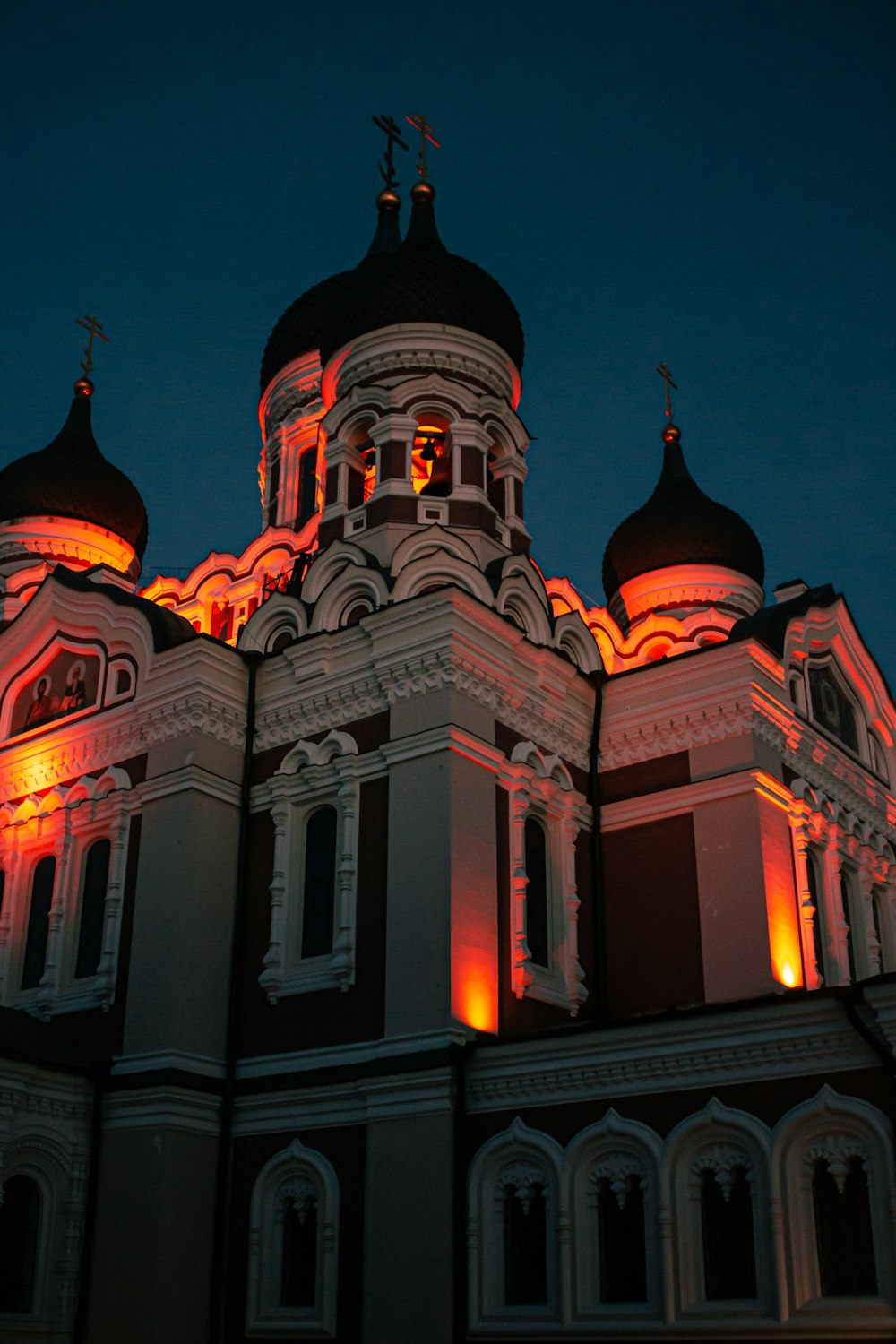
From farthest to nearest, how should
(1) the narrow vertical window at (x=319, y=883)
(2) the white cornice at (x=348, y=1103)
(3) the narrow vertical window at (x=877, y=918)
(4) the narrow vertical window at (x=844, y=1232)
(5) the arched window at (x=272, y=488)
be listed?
(5) the arched window at (x=272, y=488) < (3) the narrow vertical window at (x=877, y=918) < (1) the narrow vertical window at (x=319, y=883) < (2) the white cornice at (x=348, y=1103) < (4) the narrow vertical window at (x=844, y=1232)

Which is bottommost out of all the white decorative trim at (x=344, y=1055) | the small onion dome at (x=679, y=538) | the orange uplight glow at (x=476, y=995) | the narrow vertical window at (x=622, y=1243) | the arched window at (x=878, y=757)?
the narrow vertical window at (x=622, y=1243)

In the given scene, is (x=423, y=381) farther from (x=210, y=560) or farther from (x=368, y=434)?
(x=210, y=560)

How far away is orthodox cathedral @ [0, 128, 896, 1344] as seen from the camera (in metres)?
9.96

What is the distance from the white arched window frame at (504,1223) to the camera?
409 inches

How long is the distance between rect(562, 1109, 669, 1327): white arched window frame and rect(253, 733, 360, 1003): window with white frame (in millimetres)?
2650

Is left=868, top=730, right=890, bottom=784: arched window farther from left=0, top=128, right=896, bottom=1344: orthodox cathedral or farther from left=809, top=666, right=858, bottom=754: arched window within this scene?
left=809, top=666, right=858, bottom=754: arched window

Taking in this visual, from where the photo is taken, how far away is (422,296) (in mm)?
17047

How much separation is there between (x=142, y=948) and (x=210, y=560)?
7.38 metres

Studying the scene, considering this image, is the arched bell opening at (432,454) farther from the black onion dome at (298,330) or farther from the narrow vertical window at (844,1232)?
the narrow vertical window at (844,1232)

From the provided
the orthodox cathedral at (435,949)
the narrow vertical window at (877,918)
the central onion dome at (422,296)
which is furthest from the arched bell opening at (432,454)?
the narrow vertical window at (877,918)

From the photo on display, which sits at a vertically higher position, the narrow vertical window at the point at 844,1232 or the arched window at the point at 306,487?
the arched window at the point at 306,487

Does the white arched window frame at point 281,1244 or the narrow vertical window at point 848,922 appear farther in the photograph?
the narrow vertical window at point 848,922

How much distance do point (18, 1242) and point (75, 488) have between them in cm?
1105

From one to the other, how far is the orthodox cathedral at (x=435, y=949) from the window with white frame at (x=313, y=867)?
38 millimetres
